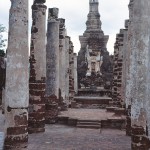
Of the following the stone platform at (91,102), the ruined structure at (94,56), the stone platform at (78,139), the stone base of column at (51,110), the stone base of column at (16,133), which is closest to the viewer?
the stone base of column at (16,133)

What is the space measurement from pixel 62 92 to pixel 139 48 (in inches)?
452

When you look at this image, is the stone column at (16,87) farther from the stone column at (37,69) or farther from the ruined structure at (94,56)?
the ruined structure at (94,56)

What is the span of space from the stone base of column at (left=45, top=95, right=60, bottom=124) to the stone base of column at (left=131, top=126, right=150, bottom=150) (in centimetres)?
782

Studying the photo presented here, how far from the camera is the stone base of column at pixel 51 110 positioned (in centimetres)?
1559

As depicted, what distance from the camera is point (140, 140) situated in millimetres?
8016

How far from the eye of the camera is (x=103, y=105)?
24562 mm

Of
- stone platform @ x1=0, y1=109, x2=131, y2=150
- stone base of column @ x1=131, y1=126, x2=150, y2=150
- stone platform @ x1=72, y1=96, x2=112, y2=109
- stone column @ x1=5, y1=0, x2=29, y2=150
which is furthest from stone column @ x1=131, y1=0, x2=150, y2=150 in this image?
stone platform @ x1=72, y1=96, x2=112, y2=109

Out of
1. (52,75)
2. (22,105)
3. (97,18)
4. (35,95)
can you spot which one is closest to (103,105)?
(52,75)

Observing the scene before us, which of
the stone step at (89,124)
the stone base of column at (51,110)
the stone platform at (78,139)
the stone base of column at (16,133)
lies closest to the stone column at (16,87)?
the stone base of column at (16,133)

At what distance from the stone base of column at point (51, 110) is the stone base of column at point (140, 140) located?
308 inches

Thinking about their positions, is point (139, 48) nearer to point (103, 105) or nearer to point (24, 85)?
point (24, 85)

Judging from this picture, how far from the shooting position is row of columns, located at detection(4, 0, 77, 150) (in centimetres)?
848

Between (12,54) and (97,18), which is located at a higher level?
(97,18)

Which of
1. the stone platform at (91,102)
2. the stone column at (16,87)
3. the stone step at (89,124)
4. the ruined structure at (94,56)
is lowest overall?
the stone step at (89,124)
